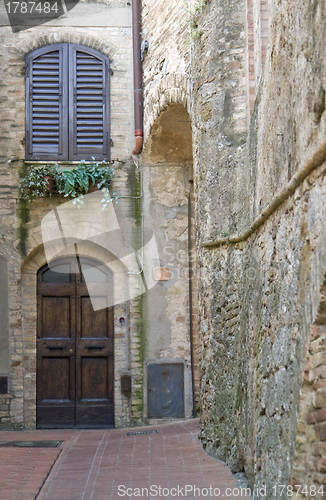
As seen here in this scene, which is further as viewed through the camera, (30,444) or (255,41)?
(30,444)

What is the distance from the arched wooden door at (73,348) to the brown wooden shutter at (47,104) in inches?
64.1

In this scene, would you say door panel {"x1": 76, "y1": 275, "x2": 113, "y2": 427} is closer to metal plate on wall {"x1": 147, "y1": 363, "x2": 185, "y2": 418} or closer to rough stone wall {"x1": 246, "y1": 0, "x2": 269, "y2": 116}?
metal plate on wall {"x1": 147, "y1": 363, "x2": 185, "y2": 418}

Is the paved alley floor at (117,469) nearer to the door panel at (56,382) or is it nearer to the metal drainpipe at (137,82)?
the door panel at (56,382)

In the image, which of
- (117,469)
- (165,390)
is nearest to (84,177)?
(165,390)

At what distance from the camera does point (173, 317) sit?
7852 mm

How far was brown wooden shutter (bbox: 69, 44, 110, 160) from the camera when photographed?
26.3 ft

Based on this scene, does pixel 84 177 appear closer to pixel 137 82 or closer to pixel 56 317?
pixel 137 82

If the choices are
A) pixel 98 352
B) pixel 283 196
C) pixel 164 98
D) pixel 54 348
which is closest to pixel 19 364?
pixel 54 348

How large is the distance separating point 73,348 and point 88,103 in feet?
11.6

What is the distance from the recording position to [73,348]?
7.83 metres

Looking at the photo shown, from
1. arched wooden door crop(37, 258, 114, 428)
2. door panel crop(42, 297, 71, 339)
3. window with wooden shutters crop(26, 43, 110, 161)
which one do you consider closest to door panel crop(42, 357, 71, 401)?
arched wooden door crop(37, 258, 114, 428)

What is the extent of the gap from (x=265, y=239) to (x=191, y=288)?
3801mm

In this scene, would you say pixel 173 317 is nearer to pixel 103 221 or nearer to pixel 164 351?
pixel 164 351

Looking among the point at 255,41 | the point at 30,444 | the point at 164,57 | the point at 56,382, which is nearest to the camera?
the point at 255,41
